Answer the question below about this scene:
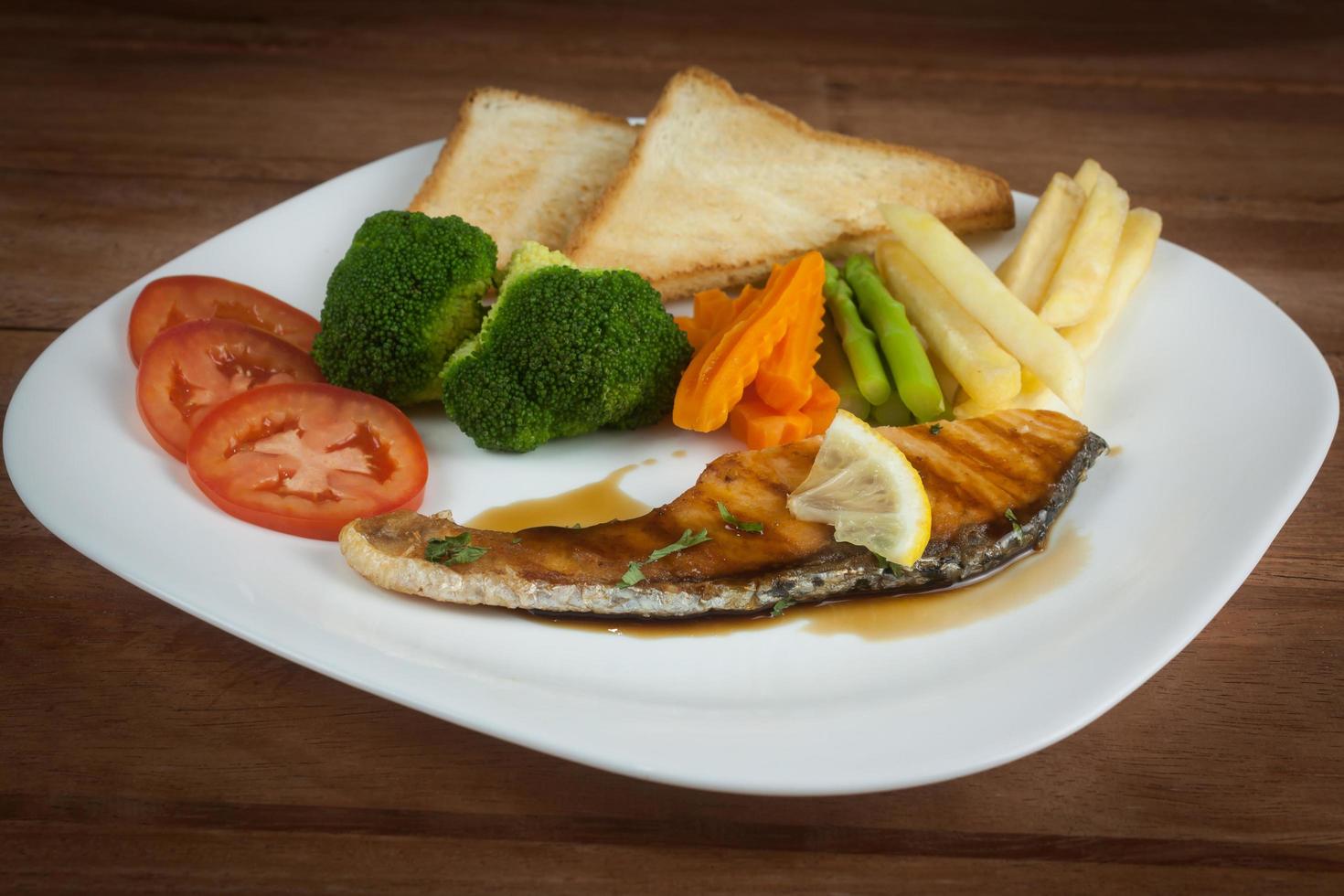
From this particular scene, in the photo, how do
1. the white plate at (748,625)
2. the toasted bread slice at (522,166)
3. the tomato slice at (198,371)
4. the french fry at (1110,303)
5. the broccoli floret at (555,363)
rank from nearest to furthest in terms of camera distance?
the white plate at (748,625), the tomato slice at (198,371), the broccoli floret at (555,363), the french fry at (1110,303), the toasted bread slice at (522,166)

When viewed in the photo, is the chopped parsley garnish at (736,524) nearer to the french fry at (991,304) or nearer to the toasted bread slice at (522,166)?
the french fry at (991,304)

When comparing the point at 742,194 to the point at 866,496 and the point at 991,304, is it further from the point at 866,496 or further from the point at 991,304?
the point at 866,496

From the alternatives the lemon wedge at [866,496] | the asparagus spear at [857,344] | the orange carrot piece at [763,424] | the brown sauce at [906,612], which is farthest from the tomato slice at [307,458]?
the asparagus spear at [857,344]

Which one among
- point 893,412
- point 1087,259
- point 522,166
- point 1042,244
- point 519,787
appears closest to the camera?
point 519,787

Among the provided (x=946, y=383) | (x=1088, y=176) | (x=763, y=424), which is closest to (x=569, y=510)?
(x=763, y=424)

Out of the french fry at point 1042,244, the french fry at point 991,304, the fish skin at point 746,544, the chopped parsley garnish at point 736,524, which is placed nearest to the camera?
the fish skin at point 746,544

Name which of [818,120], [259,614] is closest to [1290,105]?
[818,120]
